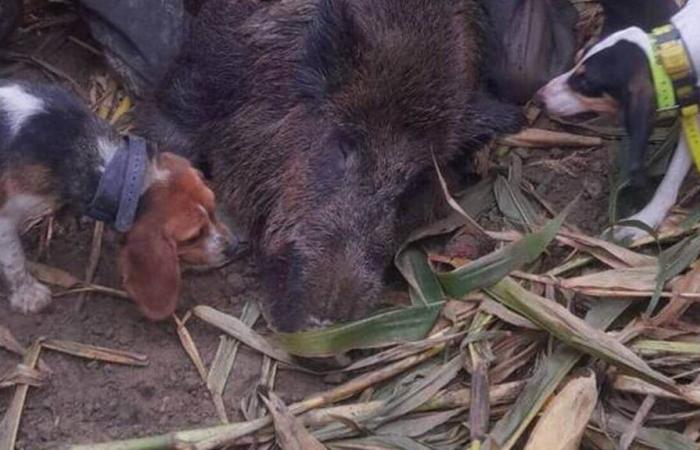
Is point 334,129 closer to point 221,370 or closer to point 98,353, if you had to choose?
point 221,370

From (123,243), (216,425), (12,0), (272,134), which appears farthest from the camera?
(12,0)

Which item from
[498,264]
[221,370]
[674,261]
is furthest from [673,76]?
[221,370]

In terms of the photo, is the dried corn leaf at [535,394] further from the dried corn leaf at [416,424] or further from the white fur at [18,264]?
the white fur at [18,264]

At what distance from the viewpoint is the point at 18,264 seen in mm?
4402

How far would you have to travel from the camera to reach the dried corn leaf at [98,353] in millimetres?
4230

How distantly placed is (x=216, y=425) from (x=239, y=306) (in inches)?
22.8

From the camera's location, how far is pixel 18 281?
439cm

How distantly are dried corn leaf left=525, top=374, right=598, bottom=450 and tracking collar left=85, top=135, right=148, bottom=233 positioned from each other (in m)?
1.52

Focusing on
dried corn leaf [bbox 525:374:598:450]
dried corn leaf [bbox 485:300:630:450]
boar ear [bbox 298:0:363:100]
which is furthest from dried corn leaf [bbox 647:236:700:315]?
boar ear [bbox 298:0:363:100]

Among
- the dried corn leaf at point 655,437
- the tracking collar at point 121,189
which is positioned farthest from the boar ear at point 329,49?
the dried corn leaf at point 655,437

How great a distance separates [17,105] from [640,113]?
7.18 ft

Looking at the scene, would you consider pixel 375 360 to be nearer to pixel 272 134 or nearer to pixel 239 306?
pixel 239 306

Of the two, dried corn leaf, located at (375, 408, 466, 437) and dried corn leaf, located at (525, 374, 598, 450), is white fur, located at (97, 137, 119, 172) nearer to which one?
dried corn leaf, located at (375, 408, 466, 437)

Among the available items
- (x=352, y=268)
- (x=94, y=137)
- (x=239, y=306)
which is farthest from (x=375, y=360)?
(x=94, y=137)
